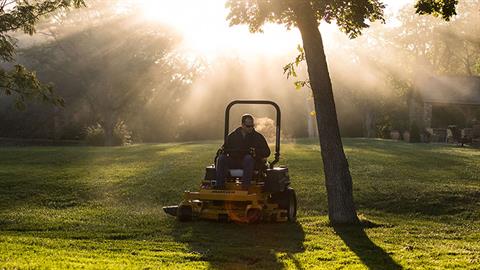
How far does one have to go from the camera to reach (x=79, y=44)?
5244 centimetres

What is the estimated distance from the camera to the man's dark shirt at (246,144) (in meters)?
13.7

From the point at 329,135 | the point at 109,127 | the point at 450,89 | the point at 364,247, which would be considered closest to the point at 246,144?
the point at 329,135

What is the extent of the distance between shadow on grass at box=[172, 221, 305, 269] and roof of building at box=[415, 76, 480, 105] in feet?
138

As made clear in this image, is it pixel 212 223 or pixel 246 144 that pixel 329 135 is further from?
pixel 212 223

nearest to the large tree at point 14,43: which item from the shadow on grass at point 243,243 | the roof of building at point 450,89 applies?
the shadow on grass at point 243,243

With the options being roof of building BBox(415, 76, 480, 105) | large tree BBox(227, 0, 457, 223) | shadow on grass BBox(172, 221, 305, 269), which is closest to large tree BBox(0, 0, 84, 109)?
large tree BBox(227, 0, 457, 223)

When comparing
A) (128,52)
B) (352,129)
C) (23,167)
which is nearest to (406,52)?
(352,129)

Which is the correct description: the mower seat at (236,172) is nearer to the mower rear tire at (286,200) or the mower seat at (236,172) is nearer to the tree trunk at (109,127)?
the mower rear tire at (286,200)

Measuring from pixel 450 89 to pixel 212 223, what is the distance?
4606 cm

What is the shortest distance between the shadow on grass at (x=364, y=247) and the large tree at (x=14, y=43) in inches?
341

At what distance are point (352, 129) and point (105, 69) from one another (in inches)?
900

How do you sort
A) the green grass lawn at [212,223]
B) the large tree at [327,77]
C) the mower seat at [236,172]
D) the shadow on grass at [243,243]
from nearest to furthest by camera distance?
the shadow on grass at [243,243], the green grass lawn at [212,223], the mower seat at [236,172], the large tree at [327,77]

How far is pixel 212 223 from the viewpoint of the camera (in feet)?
44.7

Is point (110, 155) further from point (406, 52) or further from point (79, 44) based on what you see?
point (406, 52)
